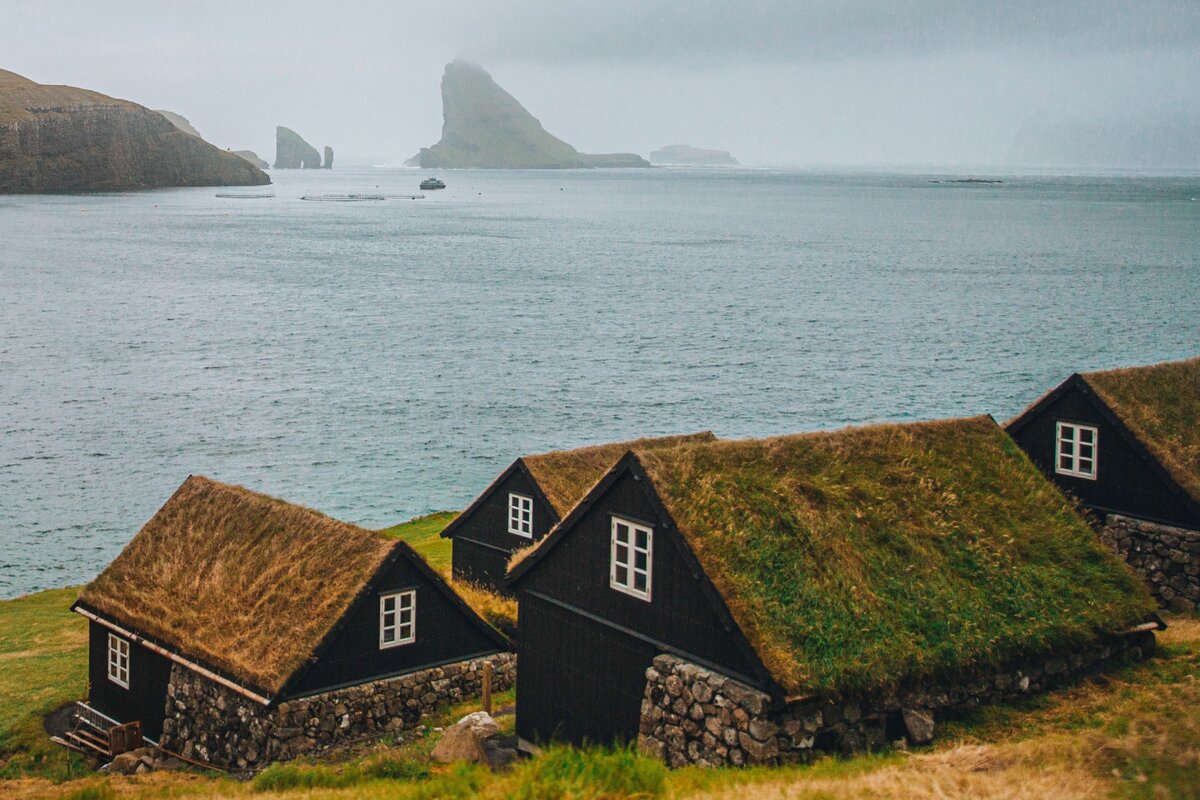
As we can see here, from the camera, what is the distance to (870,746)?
2191cm

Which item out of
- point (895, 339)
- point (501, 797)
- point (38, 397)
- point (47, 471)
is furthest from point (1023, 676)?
point (895, 339)

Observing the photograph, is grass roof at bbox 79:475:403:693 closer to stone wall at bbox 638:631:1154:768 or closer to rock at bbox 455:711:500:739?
rock at bbox 455:711:500:739

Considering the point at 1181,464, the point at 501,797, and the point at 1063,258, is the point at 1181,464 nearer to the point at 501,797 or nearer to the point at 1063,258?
the point at 501,797

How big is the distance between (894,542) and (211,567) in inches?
705

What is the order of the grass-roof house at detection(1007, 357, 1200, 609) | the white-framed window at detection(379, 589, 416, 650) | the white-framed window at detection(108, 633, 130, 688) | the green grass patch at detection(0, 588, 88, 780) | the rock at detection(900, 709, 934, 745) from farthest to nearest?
1. the grass-roof house at detection(1007, 357, 1200, 609)
2. the white-framed window at detection(108, 633, 130, 688)
3. the green grass patch at detection(0, 588, 88, 780)
4. the white-framed window at detection(379, 589, 416, 650)
5. the rock at detection(900, 709, 934, 745)

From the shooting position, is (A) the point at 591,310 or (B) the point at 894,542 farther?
(A) the point at 591,310

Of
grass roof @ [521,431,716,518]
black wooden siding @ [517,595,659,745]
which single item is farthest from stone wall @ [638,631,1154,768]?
grass roof @ [521,431,716,518]

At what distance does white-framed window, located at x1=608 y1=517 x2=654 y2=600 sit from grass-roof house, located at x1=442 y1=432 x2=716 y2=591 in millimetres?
11593

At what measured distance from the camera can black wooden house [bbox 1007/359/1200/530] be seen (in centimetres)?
3250

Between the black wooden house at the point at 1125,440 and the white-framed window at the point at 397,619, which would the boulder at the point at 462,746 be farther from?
the black wooden house at the point at 1125,440

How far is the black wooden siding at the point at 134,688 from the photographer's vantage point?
30.8 m

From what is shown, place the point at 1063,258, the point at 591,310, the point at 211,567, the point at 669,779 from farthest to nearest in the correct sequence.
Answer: the point at 1063,258, the point at 591,310, the point at 211,567, the point at 669,779

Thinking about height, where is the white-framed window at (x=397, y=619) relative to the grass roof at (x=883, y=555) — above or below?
below

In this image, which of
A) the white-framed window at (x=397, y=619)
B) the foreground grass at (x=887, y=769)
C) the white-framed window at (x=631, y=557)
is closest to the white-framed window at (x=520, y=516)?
the foreground grass at (x=887, y=769)
